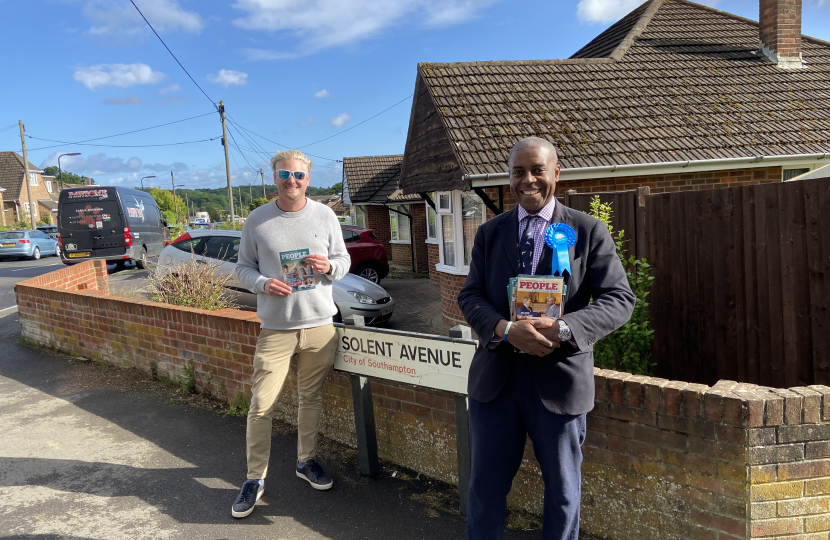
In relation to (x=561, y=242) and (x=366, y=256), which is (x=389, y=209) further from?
(x=561, y=242)

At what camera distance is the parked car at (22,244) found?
27578 millimetres

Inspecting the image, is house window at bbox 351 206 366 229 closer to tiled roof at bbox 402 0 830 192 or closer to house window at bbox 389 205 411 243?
house window at bbox 389 205 411 243

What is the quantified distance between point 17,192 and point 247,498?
184 feet

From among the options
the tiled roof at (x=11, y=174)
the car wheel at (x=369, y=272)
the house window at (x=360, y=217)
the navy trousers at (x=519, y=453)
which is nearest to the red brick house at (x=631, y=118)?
the car wheel at (x=369, y=272)

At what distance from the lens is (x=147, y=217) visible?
64.8 feet

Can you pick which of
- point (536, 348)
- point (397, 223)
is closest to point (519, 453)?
point (536, 348)

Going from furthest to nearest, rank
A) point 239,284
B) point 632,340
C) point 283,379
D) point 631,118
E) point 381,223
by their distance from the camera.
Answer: point 381,223, point 631,118, point 239,284, point 632,340, point 283,379

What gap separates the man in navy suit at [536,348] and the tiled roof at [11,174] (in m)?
56.9

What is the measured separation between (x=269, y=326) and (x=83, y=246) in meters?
16.6

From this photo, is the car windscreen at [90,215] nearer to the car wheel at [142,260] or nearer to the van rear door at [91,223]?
the van rear door at [91,223]

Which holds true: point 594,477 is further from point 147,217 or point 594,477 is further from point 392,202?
point 147,217

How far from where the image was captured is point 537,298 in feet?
7.07

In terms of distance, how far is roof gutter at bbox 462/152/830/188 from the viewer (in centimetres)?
789

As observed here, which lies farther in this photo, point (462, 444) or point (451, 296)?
point (451, 296)
